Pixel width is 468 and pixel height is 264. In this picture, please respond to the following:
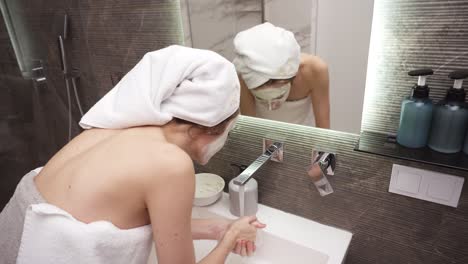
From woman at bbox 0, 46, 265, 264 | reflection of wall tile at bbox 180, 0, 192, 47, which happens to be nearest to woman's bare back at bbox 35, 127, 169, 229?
woman at bbox 0, 46, 265, 264

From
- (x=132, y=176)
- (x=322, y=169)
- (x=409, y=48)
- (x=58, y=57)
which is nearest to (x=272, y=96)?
(x=322, y=169)

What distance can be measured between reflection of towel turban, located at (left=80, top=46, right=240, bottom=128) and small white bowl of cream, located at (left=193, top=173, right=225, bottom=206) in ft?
1.54

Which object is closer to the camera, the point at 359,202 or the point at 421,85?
the point at 421,85

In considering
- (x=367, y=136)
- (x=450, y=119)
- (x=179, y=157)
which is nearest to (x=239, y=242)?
(x=179, y=157)

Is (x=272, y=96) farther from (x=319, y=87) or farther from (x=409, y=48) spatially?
(x=409, y=48)

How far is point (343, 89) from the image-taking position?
904mm

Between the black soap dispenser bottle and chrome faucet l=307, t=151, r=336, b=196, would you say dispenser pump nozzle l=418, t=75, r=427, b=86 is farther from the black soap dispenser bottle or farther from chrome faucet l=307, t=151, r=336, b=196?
chrome faucet l=307, t=151, r=336, b=196

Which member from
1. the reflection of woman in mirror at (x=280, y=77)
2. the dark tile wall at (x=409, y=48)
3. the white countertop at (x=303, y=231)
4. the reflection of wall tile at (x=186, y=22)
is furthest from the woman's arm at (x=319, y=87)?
the reflection of wall tile at (x=186, y=22)

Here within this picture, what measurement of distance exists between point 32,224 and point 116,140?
27cm

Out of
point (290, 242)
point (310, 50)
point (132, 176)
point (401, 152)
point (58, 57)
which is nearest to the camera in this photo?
point (132, 176)

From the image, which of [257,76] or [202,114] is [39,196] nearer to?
[202,114]

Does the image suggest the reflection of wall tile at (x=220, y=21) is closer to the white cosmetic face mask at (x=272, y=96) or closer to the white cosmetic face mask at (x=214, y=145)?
the white cosmetic face mask at (x=272, y=96)

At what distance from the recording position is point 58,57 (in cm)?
158

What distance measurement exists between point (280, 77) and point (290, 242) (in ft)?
1.74
